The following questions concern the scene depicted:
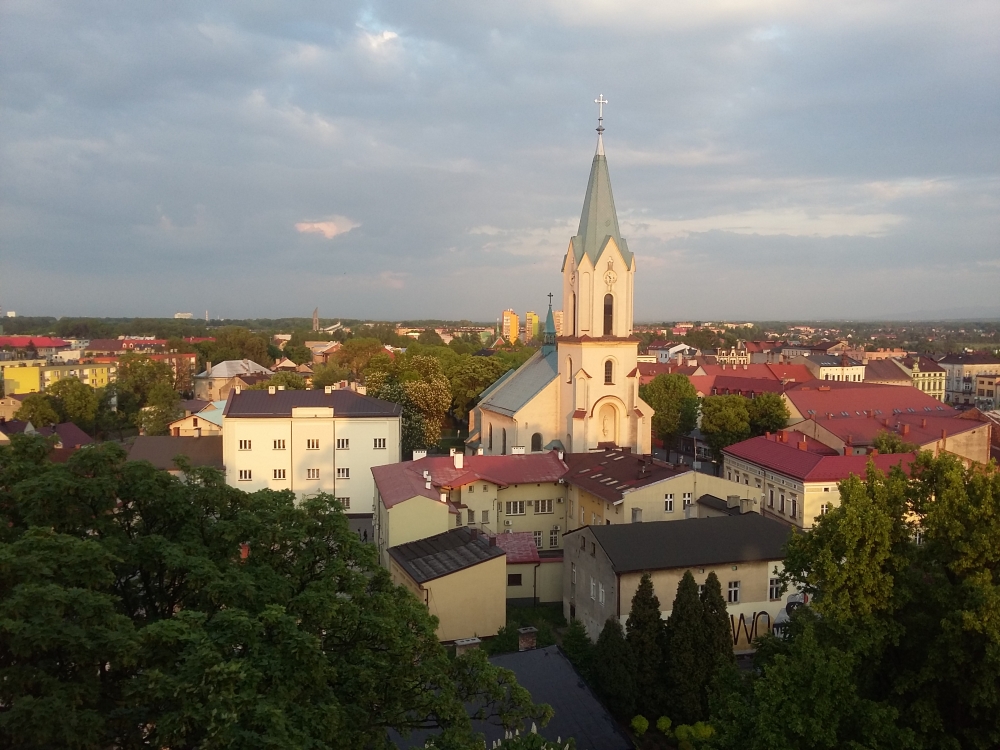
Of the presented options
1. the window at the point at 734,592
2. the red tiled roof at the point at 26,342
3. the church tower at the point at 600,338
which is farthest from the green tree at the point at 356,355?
the window at the point at 734,592

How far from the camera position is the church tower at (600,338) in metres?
43.1

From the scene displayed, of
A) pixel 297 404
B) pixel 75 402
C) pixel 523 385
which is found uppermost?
pixel 523 385

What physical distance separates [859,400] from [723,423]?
18.8 m

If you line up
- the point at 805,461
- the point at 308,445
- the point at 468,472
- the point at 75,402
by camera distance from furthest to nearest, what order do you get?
the point at 75,402 < the point at 308,445 < the point at 805,461 < the point at 468,472

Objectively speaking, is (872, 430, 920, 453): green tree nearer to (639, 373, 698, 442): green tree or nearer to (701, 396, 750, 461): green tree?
(701, 396, 750, 461): green tree

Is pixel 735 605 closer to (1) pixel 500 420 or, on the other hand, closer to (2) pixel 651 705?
(2) pixel 651 705

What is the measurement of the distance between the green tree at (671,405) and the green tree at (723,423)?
754 centimetres

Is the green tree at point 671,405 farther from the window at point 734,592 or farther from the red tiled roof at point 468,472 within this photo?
the window at point 734,592

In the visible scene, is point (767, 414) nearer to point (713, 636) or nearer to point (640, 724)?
point (713, 636)

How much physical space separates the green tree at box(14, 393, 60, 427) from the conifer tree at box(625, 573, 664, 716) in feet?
193

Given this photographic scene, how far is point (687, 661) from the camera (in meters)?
20.0

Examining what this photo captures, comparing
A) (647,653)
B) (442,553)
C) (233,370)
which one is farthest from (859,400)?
(233,370)

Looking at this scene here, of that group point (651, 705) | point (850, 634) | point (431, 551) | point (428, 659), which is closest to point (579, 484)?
point (431, 551)

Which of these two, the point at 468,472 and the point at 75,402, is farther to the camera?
the point at 75,402
